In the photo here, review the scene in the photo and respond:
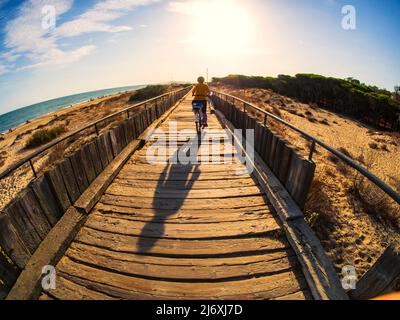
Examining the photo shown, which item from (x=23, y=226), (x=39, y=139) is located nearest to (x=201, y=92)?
(x=23, y=226)

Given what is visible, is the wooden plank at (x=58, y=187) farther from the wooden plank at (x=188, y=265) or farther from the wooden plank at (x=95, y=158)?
the wooden plank at (x=95, y=158)

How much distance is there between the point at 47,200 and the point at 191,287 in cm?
256

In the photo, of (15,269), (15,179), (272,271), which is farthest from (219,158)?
(15,179)

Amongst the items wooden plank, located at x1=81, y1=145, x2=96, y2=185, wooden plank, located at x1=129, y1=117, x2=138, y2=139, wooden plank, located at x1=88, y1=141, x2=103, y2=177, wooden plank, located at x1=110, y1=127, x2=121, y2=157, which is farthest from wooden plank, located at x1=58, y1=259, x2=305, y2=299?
wooden plank, located at x1=129, y1=117, x2=138, y2=139

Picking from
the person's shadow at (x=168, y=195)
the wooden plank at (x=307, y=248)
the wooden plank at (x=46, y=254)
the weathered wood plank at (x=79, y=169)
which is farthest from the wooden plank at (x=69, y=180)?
the wooden plank at (x=307, y=248)

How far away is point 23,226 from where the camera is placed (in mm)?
2650

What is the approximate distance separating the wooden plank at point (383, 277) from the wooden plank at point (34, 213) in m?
4.20

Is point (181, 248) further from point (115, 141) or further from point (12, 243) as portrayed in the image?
point (115, 141)

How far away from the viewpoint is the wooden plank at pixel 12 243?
2354 mm

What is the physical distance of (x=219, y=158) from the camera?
5965 millimetres

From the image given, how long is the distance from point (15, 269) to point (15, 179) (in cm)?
1172

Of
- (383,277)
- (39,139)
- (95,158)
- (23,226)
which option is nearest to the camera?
(383,277)

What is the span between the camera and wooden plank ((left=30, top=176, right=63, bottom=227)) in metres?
2.91
